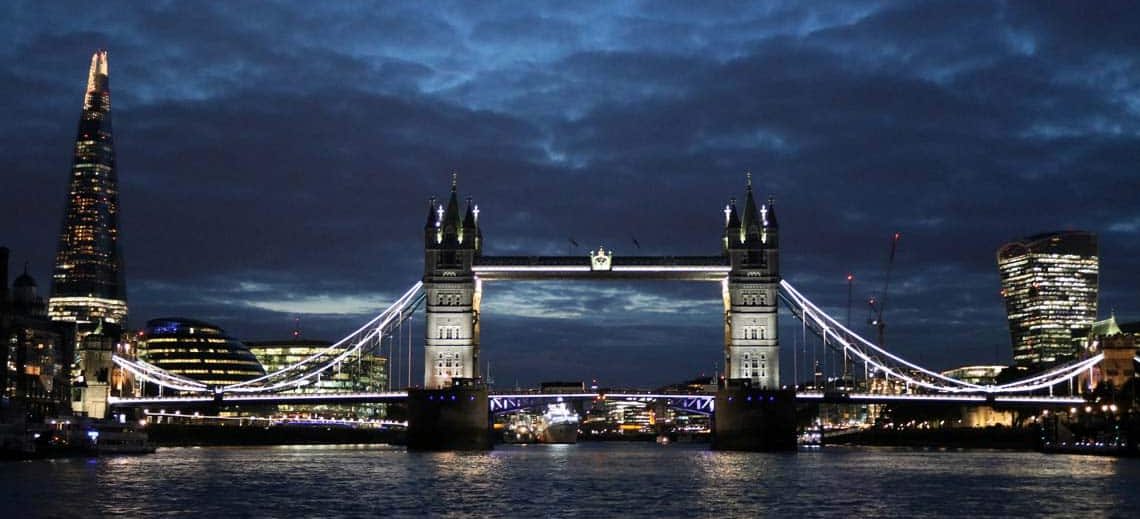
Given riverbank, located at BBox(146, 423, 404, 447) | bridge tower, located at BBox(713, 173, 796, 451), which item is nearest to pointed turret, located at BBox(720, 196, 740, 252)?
bridge tower, located at BBox(713, 173, 796, 451)

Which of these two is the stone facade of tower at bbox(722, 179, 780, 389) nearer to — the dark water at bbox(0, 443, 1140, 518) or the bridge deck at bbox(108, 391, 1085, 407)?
the bridge deck at bbox(108, 391, 1085, 407)

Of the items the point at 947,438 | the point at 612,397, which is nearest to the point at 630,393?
the point at 612,397

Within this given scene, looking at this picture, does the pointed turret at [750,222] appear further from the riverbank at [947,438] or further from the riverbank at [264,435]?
the riverbank at [264,435]

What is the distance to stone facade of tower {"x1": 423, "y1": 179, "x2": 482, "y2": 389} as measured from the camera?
127000mm

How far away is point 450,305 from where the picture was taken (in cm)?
12762

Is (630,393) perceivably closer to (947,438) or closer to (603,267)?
(603,267)

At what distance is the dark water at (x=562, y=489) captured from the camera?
55.9 meters

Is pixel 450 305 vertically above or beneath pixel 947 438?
above

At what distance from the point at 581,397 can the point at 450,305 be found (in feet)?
46.2

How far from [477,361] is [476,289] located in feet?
20.9

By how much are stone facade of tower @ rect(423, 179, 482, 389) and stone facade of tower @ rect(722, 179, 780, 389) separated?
74.1 feet

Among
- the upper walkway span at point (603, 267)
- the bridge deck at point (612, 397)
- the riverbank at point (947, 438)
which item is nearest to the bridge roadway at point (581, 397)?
the bridge deck at point (612, 397)

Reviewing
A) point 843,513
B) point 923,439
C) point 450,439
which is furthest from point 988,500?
point 923,439

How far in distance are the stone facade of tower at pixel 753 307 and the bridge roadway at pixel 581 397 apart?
3679 mm
